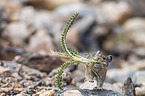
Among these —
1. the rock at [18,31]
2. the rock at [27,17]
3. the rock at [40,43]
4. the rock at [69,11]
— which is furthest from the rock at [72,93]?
the rock at [69,11]

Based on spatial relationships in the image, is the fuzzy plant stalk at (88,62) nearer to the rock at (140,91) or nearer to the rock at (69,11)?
the rock at (140,91)

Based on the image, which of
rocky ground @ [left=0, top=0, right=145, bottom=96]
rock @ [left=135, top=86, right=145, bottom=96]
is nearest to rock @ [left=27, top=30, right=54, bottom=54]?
rocky ground @ [left=0, top=0, right=145, bottom=96]

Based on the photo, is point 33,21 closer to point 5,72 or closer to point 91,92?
point 5,72

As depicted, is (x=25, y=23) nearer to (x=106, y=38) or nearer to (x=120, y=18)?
(x=106, y=38)

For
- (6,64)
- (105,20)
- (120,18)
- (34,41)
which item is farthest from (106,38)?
(6,64)

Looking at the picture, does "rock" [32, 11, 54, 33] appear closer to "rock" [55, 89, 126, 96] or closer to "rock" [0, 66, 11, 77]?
"rock" [0, 66, 11, 77]

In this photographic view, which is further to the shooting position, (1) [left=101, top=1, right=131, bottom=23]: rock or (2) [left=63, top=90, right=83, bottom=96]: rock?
(1) [left=101, top=1, right=131, bottom=23]: rock
